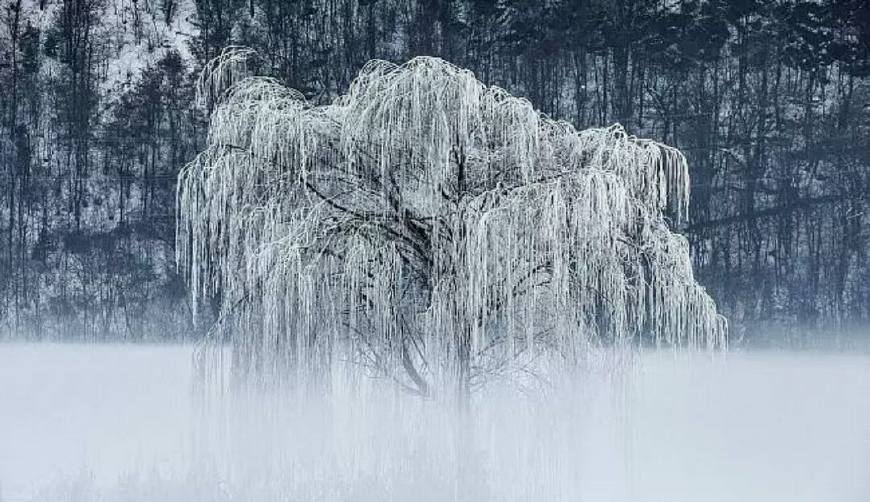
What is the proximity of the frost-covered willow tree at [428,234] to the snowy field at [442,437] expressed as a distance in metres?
0.25

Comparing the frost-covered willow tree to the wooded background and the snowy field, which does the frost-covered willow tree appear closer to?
the snowy field

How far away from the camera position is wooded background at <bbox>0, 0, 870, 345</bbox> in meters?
9.95

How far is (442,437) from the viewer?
512 centimetres

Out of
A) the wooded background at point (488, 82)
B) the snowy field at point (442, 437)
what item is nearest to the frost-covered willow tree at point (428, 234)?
the snowy field at point (442, 437)

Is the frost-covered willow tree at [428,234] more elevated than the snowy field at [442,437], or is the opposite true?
the frost-covered willow tree at [428,234]

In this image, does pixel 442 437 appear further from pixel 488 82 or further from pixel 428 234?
pixel 488 82

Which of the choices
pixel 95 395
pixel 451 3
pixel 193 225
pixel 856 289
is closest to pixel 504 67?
pixel 451 3

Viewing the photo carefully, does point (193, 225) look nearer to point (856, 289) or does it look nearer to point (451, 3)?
point (451, 3)

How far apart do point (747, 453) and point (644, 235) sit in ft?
14.1

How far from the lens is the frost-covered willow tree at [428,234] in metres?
4.89

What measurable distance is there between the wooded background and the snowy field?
0.48 meters

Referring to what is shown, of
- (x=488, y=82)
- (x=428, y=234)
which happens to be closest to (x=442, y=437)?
(x=428, y=234)

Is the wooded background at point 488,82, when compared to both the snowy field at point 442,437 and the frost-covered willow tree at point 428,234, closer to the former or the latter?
the snowy field at point 442,437

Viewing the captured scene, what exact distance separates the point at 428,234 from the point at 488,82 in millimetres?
5179
